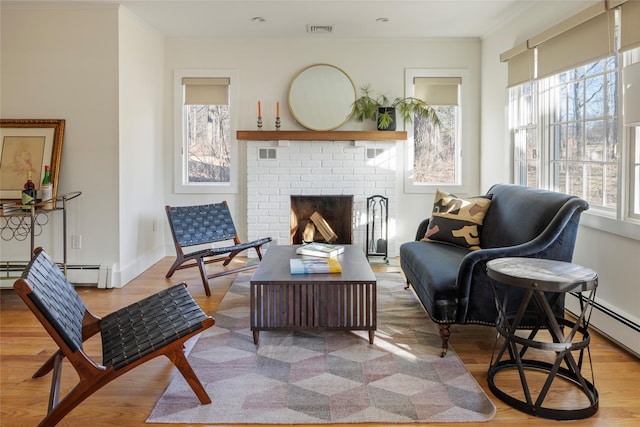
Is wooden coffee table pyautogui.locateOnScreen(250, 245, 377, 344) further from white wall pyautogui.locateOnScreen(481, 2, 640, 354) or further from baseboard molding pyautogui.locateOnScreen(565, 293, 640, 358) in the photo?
white wall pyautogui.locateOnScreen(481, 2, 640, 354)

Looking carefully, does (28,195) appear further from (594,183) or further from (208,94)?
(594,183)

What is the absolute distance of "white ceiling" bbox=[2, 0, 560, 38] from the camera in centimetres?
432

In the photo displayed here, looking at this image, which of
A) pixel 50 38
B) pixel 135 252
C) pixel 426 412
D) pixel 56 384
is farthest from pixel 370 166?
pixel 56 384

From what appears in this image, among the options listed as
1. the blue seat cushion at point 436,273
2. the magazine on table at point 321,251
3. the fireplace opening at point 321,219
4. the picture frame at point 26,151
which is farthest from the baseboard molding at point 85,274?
the blue seat cushion at point 436,273

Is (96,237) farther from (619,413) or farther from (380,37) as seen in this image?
(619,413)

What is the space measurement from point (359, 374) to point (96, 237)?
2877mm

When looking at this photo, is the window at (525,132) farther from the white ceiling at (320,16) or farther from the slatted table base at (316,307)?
the slatted table base at (316,307)

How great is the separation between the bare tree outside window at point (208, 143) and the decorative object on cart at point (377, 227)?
1.67 meters

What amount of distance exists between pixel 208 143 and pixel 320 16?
1.94 metres

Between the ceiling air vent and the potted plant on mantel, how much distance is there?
2.48 feet

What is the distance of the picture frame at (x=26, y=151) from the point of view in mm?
4219

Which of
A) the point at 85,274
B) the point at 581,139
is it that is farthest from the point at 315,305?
the point at 85,274

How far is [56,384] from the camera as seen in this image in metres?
2.11

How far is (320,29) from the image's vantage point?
16.9 feet
